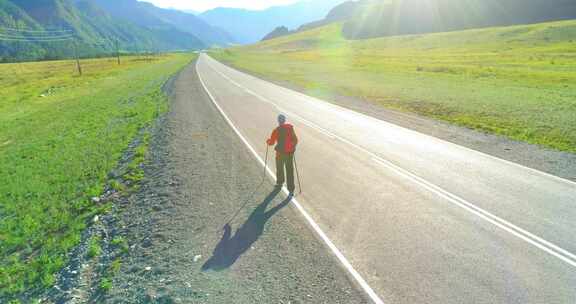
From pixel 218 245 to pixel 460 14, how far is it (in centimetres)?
18915

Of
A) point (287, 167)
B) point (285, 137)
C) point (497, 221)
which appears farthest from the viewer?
point (287, 167)

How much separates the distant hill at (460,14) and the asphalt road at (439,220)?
162172 millimetres

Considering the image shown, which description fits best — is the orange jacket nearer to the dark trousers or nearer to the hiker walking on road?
the hiker walking on road

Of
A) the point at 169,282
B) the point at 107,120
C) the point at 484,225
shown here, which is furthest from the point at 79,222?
the point at 107,120

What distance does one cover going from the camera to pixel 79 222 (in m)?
8.94

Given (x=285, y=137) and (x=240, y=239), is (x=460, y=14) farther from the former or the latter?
(x=240, y=239)

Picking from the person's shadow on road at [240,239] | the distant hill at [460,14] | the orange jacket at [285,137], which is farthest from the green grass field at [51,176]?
the distant hill at [460,14]

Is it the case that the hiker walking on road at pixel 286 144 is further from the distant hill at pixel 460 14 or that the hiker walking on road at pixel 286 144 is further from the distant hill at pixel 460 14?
the distant hill at pixel 460 14

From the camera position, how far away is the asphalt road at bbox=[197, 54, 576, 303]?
19.9 ft

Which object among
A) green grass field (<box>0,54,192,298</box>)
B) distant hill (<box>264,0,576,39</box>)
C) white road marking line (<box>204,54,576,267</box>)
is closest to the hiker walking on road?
white road marking line (<box>204,54,576,267</box>)

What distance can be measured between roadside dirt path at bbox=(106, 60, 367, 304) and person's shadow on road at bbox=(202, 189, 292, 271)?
0.02m

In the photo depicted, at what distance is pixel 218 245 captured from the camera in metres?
7.51

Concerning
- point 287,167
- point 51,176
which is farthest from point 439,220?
point 51,176

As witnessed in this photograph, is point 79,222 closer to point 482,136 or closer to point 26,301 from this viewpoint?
point 26,301
